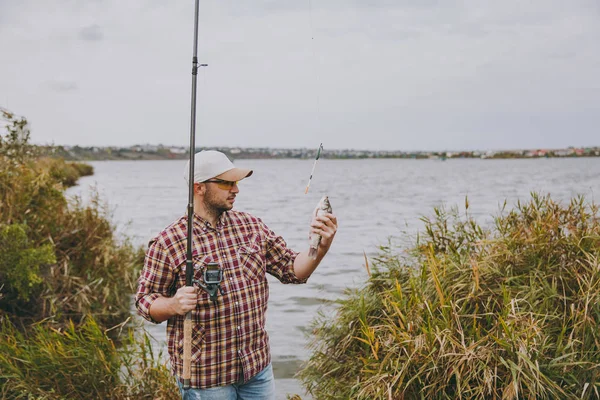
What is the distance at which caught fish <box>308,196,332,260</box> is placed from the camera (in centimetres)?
314

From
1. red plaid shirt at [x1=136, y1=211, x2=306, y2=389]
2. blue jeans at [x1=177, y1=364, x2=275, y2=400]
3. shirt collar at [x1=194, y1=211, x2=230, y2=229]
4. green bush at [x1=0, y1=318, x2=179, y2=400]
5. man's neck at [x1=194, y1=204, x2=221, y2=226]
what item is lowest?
green bush at [x1=0, y1=318, x2=179, y2=400]

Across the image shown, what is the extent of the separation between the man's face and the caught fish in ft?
1.65

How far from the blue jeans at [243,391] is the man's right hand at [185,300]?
1.60 feet

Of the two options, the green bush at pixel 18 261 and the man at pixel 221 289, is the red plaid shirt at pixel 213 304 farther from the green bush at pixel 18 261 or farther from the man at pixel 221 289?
the green bush at pixel 18 261

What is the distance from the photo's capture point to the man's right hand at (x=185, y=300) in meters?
3.02

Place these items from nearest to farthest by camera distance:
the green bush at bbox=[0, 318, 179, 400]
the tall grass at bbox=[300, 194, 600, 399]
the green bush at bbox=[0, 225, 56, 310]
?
the tall grass at bbox=[300, 194, 600, 399] → the green bush at bbox=[0, 318, 179, 400] → the green bush at bbox=[0, 225, 56, 310]

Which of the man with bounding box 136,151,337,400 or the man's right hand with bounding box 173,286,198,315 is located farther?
the man with bounding box 136,151,337,400

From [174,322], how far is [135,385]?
223 centimetres

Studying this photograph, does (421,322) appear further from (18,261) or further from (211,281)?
(18,261)

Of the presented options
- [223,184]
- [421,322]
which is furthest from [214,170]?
[421,322]

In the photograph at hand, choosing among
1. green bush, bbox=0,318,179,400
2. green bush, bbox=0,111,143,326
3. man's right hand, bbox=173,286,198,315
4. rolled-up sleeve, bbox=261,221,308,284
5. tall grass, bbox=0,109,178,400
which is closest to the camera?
man's right hand, bbox=173,286,198,315

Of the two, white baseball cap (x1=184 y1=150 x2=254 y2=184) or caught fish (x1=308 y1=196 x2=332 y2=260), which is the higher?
white baseball cap (x1=184 y1=150 x2=254 y2=184)

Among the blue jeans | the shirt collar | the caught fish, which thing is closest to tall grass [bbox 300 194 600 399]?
the blue jeans

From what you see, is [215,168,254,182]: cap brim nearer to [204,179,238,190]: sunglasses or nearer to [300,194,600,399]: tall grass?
[204,179,238,190]: sunglasses
